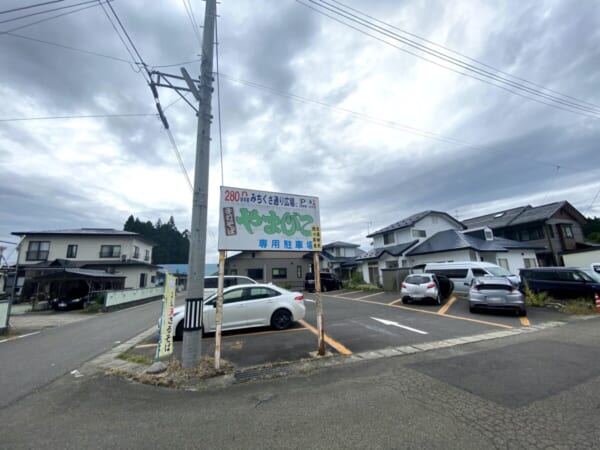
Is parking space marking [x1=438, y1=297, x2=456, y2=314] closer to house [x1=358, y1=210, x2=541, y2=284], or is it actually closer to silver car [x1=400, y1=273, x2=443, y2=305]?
silver car [x1=400, y1=273, x2=443, y2=305]

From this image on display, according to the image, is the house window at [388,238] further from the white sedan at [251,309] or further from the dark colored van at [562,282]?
the white sedan at [251,309]

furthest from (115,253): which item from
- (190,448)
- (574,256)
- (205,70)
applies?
(574,256)

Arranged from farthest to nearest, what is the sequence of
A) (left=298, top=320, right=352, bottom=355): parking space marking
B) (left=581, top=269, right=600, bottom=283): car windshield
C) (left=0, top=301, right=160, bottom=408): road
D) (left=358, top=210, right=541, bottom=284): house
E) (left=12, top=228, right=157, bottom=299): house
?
(left=12, top=228, right=157, bottom=299): house
(left=358, top=210, right=541, bottom=284): house
(left=581, top=269, right=600, bottom=283): car windshield
(left=298, top=320, right=352, bottom=355): parking space marking
(left=0, top=301, right=160, bottom=408): road

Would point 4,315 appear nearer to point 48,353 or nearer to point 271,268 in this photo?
point 48,353

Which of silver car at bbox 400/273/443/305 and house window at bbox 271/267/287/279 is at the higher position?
house window at bbox 271/267/287/279

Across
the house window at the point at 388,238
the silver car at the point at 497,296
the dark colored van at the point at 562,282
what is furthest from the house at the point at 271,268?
the silver car at the point at 497,296

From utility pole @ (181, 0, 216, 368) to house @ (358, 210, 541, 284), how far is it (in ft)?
50.2

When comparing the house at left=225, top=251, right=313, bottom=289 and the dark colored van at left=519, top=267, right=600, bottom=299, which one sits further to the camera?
the house at left=225, top=251, right=313, bottom=289

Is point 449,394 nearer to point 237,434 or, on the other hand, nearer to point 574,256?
point 237,434

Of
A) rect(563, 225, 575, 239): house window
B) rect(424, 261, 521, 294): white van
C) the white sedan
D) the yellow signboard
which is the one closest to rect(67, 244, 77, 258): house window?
the white sedan

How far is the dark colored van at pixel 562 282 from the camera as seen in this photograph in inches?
372

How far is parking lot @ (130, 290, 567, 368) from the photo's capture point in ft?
17.6

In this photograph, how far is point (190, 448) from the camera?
2389mm

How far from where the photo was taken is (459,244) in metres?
17.3
